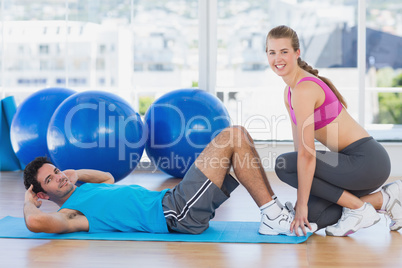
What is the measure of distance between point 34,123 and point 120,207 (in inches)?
84.0

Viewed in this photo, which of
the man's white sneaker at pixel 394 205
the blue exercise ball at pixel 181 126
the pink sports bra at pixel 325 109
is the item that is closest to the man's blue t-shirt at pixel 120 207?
the pink sports bra at pixel 325 109

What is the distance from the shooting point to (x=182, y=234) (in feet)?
8.43

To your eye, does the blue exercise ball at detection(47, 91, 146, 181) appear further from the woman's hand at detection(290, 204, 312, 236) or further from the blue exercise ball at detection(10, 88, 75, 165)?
the woman's hand at detection(290, 204, 312, 236)

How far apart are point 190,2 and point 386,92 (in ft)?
14.1

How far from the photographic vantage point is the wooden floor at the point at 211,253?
214 cm

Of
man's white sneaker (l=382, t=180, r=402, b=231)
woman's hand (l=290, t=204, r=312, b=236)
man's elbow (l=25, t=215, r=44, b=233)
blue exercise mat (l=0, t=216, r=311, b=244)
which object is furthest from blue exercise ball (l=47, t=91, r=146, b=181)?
man's white sneaker (l=382, t=180, r=402, b=231)

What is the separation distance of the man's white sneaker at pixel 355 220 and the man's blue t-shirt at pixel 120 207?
0.84 meters

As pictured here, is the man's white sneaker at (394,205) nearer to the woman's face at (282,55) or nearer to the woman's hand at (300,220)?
the woman's hand at (300,220)

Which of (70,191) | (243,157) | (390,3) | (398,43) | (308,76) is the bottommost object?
(70,191)

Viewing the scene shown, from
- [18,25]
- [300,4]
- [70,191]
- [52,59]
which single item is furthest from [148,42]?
[70,191]

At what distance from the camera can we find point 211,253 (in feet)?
7.48

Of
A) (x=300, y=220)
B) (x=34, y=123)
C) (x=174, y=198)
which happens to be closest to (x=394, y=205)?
(x=300, y=220)

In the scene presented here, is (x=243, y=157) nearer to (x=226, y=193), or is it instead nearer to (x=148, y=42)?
(x=226, y=193)

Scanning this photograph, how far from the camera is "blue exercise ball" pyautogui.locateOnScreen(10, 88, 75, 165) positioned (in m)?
4.36
